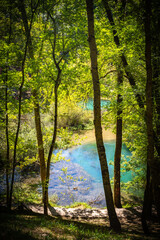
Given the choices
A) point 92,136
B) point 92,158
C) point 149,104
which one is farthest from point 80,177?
point 92,136

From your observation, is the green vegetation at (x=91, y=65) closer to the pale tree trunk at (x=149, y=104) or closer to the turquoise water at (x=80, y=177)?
the pale tree trunk at (x=149, y=104)

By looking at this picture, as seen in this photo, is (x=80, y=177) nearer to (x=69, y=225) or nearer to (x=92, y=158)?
(x=69, y=225)

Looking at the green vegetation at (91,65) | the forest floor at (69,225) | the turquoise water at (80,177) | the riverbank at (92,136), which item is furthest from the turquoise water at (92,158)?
the green vegetation at (91,65)

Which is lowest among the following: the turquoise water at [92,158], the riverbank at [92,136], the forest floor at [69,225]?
the forest floor at [69,225]

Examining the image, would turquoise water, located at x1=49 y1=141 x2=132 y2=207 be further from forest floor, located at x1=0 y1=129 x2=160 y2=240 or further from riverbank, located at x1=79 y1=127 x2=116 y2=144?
riverbank, located at x1=79 y1=127 x2=116 y2=144

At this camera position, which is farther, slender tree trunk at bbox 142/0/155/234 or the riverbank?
the riverbank

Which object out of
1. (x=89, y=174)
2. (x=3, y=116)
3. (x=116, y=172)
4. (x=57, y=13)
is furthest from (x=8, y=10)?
(x=89, y=174)

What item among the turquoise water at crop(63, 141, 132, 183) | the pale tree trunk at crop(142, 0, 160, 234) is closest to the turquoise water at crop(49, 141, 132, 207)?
the turquoise water at crop(63, 141, 132, 183)

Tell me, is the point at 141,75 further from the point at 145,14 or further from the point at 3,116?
the point at 3,116

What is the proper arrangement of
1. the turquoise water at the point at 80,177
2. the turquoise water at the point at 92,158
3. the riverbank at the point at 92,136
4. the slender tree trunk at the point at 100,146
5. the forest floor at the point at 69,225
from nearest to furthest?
1. the forest floor at the point at 69,225
2. the slender tree trunk at the point at 100,146
3. the turquoise water at the point at 80,177
4. the turquoise water at the point at 92,158
5. the riverbank at the point at 92,136

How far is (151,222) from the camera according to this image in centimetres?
668

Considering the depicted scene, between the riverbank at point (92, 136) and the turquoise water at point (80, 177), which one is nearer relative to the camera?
the turquoise water at point (80, 177)

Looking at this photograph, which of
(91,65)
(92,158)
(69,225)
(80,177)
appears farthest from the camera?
(92,158)

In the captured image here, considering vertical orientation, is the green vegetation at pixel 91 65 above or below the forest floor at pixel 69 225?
above
